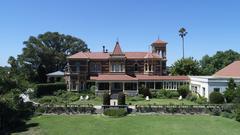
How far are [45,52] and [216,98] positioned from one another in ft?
150

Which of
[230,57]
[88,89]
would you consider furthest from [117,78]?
[230,57]

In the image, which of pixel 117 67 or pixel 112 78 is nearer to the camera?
pixel 112 78

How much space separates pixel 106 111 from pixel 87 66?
22.6m

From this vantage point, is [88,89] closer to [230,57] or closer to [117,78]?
[117,78]

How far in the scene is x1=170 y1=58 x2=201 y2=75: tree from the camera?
6438 cm

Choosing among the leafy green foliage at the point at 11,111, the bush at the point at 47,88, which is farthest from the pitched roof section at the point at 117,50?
the leafy green foliage at the point at 11,111

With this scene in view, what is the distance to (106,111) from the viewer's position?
3791 cm

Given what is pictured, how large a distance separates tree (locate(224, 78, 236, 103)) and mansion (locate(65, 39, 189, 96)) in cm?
1295

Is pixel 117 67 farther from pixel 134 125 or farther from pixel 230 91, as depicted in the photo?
pixel 134 125

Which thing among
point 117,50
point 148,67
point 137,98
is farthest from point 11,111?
point 148,67

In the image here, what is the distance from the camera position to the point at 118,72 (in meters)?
Answer: 59.2

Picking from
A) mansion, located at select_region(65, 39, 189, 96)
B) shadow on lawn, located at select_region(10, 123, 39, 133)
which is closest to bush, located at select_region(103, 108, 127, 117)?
shadow on lawn, located at select_region(10, 123, 39, 133)

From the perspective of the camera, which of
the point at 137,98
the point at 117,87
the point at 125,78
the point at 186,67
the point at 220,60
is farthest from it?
the point at 220,60

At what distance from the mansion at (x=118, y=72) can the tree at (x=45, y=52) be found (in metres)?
16.0
